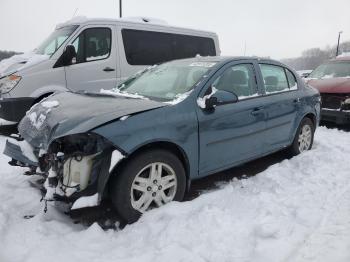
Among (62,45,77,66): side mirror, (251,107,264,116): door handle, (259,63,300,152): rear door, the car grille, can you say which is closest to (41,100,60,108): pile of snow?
(251,107,264,116): door handle

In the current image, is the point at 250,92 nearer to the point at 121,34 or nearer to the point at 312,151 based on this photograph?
the point at 312,151

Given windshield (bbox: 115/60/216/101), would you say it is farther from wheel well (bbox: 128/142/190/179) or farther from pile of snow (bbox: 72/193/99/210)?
pile of snow (bbox: 72/193/99/210)

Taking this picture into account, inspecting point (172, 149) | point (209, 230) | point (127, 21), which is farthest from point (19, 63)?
point (209, 230)

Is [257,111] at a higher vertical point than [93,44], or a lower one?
lower

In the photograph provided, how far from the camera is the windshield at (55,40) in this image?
7.18 meters

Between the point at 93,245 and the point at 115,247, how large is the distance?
0.61 ft

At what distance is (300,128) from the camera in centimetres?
572

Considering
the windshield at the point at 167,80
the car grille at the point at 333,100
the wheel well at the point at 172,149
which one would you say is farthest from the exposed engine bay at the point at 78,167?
the car grille at the point at 333,100

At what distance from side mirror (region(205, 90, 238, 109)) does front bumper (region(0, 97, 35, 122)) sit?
410 cm

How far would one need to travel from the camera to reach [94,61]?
7383mm

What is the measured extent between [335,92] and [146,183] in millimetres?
6196

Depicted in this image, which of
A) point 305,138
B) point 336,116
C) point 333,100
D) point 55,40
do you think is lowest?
point 336,116

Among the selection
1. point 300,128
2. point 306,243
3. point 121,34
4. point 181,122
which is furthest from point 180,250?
point 121,34

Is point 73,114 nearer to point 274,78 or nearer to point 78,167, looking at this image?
point 78,167
